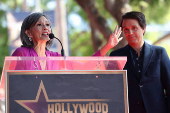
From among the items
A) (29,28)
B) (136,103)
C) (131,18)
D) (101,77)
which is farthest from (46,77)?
(131,18)

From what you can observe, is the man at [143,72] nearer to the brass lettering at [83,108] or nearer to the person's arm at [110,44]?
the person's arm at [110,44]

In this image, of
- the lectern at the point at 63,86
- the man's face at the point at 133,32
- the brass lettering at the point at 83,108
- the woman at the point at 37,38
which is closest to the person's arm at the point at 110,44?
the woman at the point at 37,38

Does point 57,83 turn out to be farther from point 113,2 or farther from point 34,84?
point 113,2

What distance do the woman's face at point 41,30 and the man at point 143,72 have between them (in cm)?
101

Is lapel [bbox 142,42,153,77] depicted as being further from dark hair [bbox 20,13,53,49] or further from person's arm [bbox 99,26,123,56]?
dark hair [bbox 20,13,53,49]

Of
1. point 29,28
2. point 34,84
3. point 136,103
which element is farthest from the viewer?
point 136,103

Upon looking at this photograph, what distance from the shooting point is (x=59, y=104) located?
2234 millimetres

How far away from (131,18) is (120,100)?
164 centimetres

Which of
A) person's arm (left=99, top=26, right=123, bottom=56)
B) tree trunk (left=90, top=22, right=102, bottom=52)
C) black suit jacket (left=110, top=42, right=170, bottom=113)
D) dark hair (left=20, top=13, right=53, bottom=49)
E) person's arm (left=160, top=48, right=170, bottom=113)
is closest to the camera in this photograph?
person's arm (left=99, top=26, right=123, bottom=56)

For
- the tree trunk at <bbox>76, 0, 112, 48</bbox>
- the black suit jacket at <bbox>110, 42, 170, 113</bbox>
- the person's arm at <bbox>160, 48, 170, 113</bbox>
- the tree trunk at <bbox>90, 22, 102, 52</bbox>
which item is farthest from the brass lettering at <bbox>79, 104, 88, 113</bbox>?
the tree trunk at <bbox>90, 22, 102, 52</bbox>

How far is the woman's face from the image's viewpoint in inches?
120

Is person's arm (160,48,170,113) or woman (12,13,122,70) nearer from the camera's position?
woman (12,13,122,70)

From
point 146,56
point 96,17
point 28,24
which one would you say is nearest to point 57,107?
point 28,24

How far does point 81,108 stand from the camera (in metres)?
2.24
